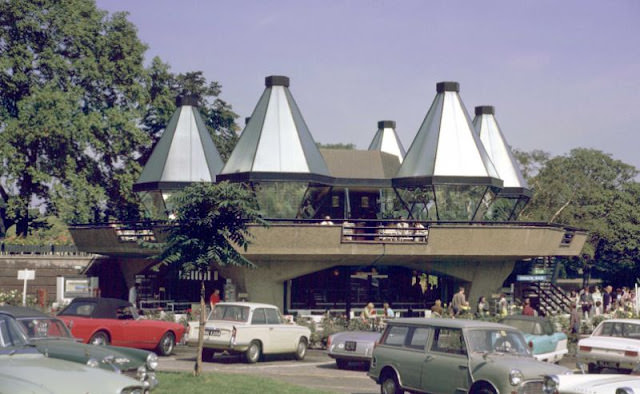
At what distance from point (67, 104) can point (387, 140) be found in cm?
1944

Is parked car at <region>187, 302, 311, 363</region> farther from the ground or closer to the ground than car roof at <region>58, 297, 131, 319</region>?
closer to the ground

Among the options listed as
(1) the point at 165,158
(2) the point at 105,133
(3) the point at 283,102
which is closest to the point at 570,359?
(3) the point at 283,102

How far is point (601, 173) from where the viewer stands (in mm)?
85500

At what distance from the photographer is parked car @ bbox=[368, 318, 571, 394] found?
15.7 meters

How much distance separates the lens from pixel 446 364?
16547mm

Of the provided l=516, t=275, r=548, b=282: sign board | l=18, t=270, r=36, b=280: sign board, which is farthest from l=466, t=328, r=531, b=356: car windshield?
l=516, t=275, r=548, b=282: sign board

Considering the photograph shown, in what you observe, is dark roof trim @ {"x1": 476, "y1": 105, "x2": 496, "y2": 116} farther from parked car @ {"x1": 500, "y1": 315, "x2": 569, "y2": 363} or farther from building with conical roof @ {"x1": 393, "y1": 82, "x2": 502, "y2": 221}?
parked car @ {"x1": 500, "y1": 315, "x2": 569, "y2": 363}

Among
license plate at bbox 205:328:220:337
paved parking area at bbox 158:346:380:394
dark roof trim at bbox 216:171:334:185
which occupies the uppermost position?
dark roof trim at bbox 216:171:334:185

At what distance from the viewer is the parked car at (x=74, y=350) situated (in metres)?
15.4

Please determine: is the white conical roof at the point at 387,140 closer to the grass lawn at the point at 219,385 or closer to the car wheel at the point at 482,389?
the grass lawn at the point at 219,385

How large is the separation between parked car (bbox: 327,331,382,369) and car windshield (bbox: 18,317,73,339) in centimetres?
889

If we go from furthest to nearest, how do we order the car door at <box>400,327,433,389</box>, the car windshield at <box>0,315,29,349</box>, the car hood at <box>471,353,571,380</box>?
the car door at <box>400,327,433,389</box> < the car hood at <box>471,353,571,380</box> < the car windshield at <box>0,315,29,349</box>

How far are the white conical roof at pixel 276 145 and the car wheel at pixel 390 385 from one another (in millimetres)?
22294

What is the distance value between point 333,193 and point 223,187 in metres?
24.6
